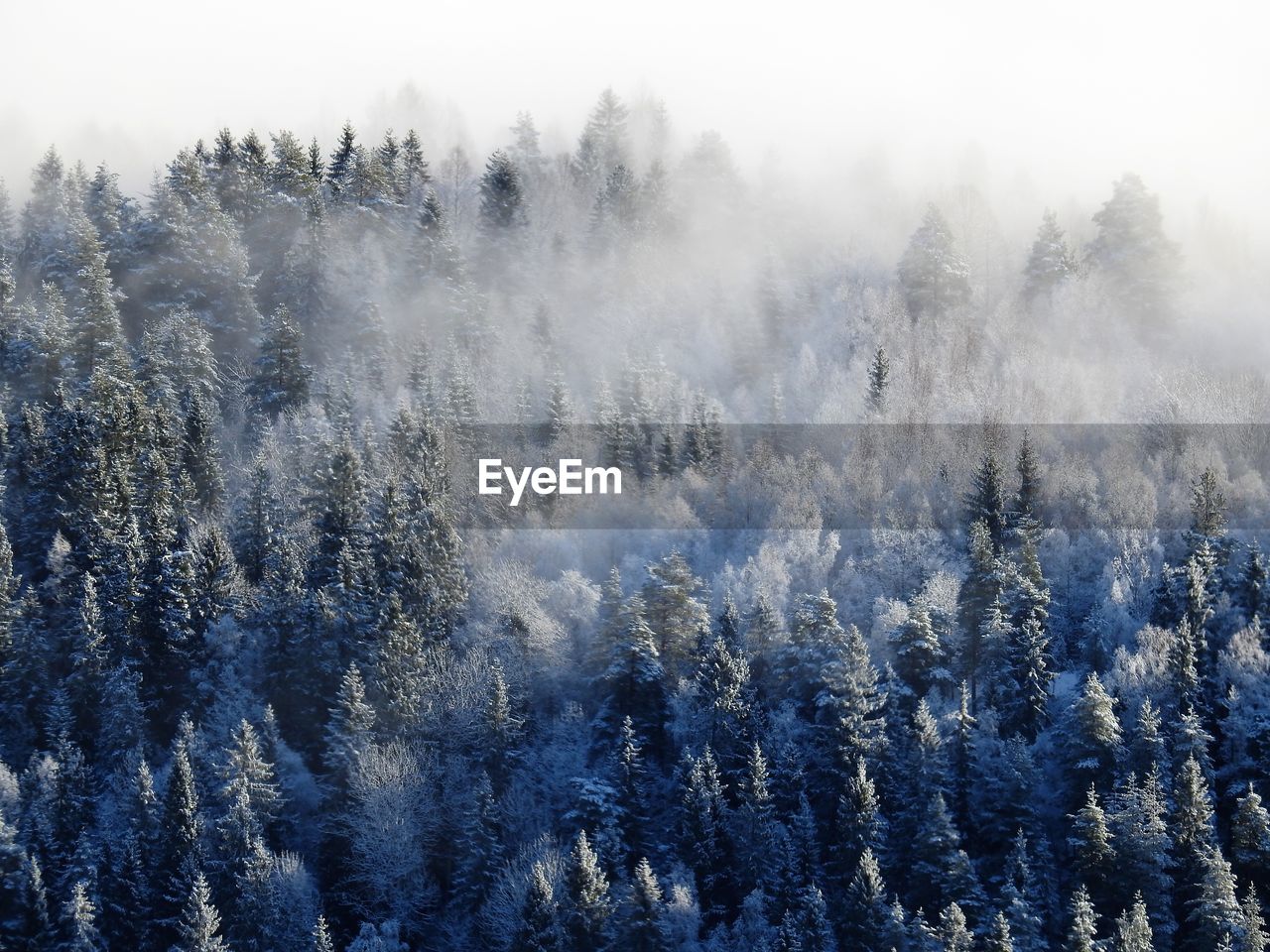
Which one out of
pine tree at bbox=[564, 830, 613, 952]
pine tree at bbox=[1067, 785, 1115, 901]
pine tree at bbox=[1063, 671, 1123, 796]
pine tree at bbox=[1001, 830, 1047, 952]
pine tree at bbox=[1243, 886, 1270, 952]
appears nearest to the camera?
pine tree at bbox=[1243, 886, 1270, 952]

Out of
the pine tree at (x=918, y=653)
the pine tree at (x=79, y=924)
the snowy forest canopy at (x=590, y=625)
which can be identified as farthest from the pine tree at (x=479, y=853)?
the pine tree at (x=918, y=653)

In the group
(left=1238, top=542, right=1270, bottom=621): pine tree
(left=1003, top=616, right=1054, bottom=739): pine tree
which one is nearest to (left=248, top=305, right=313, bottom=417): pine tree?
(left=1003, top=616, right=1054, bottom=739): pine tree

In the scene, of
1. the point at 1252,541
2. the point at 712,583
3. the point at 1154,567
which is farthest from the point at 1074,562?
the point at 712,583

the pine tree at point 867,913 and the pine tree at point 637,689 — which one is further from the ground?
the pine tree at point 637,689

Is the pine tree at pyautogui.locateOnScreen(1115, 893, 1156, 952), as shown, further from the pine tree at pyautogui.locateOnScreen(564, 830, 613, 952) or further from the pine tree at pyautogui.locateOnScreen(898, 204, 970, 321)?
the pine tree at pyautogui.locateOnScreen(898, 204, 970, 321)

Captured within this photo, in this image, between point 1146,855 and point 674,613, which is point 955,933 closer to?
point 1146,855

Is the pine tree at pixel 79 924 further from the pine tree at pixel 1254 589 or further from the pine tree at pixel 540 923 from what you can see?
the pine tree at pixel 1254 589

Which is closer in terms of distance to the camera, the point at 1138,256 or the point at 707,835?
the point at 707,835

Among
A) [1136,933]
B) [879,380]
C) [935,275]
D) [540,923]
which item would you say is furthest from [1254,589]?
[935,275]

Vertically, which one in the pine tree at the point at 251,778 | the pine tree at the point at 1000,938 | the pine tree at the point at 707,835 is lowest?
the pine tree at the point at 1000,938
